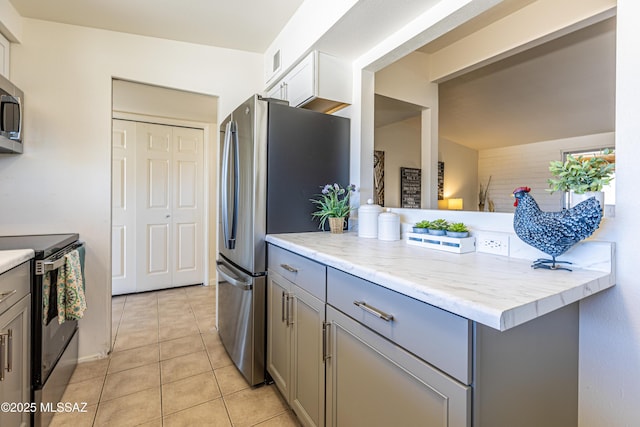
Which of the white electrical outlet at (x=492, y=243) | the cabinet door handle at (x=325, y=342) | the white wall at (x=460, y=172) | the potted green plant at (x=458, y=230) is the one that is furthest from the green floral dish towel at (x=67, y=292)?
the white wall at (x=460, y=172)

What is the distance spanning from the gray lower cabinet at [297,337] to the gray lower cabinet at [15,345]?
3.59 ft

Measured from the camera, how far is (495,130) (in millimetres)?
1987

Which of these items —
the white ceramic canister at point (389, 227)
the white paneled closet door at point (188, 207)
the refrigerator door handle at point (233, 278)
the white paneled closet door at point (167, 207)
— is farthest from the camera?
the white paneled closet door at point (188, 207)

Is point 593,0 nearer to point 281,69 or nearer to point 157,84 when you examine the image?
point 281,69

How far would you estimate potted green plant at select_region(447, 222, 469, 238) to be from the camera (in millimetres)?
1339

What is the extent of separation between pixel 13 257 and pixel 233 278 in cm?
102

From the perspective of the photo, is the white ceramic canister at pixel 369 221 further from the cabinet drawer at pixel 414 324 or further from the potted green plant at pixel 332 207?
the cabinet drawer at pixel 414 324

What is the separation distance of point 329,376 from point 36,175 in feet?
7.72

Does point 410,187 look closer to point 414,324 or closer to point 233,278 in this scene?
point 233,278

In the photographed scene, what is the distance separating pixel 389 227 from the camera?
166 centimetres

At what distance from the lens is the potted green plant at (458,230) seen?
134cm

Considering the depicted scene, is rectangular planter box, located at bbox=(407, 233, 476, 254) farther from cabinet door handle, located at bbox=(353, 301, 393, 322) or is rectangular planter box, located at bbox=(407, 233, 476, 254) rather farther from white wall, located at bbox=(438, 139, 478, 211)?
cabinet door handle, located at bbox=(353, 301, 393, 322)

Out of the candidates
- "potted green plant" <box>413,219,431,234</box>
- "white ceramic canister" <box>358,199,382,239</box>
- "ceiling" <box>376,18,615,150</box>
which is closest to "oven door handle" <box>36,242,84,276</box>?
"white ceramic canister" <box>358,199,382,239</box>

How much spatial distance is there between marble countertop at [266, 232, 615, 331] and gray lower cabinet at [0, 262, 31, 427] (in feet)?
3.92
